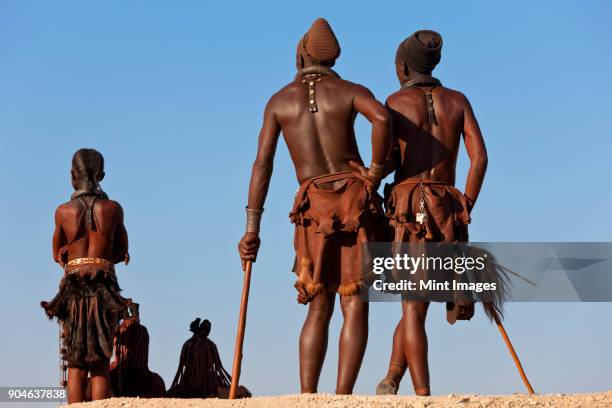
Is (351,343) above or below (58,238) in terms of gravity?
below

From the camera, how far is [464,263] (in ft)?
45.5

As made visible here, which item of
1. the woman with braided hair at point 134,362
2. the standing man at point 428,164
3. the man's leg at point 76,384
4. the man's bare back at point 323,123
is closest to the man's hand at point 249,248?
the man's bare back at point 323,123

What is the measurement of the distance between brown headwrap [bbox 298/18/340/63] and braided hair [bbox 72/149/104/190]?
8.37 ft

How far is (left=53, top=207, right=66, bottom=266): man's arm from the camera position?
48.9 ft

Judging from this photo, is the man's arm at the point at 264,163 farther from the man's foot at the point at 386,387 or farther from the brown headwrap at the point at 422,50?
the man's foot at the point at 386,387

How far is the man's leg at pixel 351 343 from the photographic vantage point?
512 inches

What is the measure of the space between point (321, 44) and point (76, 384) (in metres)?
4.15

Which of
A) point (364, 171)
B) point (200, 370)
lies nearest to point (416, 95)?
point (364, 171)

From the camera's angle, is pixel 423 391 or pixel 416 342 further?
pixel 416 342

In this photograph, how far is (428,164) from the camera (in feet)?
45.4

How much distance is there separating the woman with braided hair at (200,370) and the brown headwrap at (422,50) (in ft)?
14.9

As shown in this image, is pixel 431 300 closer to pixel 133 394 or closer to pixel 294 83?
pixel 294 83

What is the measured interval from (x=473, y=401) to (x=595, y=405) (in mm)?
1057

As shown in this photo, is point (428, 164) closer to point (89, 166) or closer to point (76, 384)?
point (89, 166)
